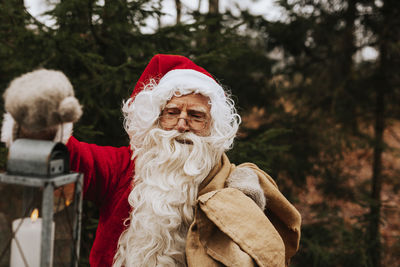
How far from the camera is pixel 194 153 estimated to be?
194 centimetres

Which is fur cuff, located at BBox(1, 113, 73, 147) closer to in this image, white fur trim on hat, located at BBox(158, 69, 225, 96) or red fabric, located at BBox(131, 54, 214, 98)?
white fur trim on hat, located at BBox(158, 69, 225, 96)

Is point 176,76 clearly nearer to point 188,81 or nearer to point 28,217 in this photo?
point 188,81

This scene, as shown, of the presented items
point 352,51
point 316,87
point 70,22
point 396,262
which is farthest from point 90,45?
point 396,262

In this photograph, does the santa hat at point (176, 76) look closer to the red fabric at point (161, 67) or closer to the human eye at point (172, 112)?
the red fabric at point (161, 67)

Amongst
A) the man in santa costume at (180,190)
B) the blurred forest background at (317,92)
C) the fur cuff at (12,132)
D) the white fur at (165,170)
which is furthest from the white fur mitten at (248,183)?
the blurred forest background at (317,92)

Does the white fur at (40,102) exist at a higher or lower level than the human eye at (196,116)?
higher

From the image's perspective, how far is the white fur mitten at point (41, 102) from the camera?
3.51 ft

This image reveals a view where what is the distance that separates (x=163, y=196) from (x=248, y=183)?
1.61 feet

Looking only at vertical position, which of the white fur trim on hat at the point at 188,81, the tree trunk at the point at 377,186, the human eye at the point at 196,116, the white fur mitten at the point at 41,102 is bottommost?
the tree trunk at the point at 377,186

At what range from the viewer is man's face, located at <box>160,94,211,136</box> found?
199cm

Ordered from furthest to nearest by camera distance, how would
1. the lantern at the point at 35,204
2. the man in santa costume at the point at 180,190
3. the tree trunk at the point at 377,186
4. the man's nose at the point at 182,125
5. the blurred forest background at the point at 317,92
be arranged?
the tree trunk at the point at 377,186
the blurred forest background at the point at 317,92
the man's nose at the point at 182,125
the man in santa costume at the point at 180,190
the lantern at the point at 35,204

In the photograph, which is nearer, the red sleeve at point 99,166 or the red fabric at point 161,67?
the red sleeve at point 99,166

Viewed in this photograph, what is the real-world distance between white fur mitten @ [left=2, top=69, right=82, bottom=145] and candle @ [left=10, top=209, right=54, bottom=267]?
0.96 feet

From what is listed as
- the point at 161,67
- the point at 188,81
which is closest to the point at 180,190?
the point at 188,81
